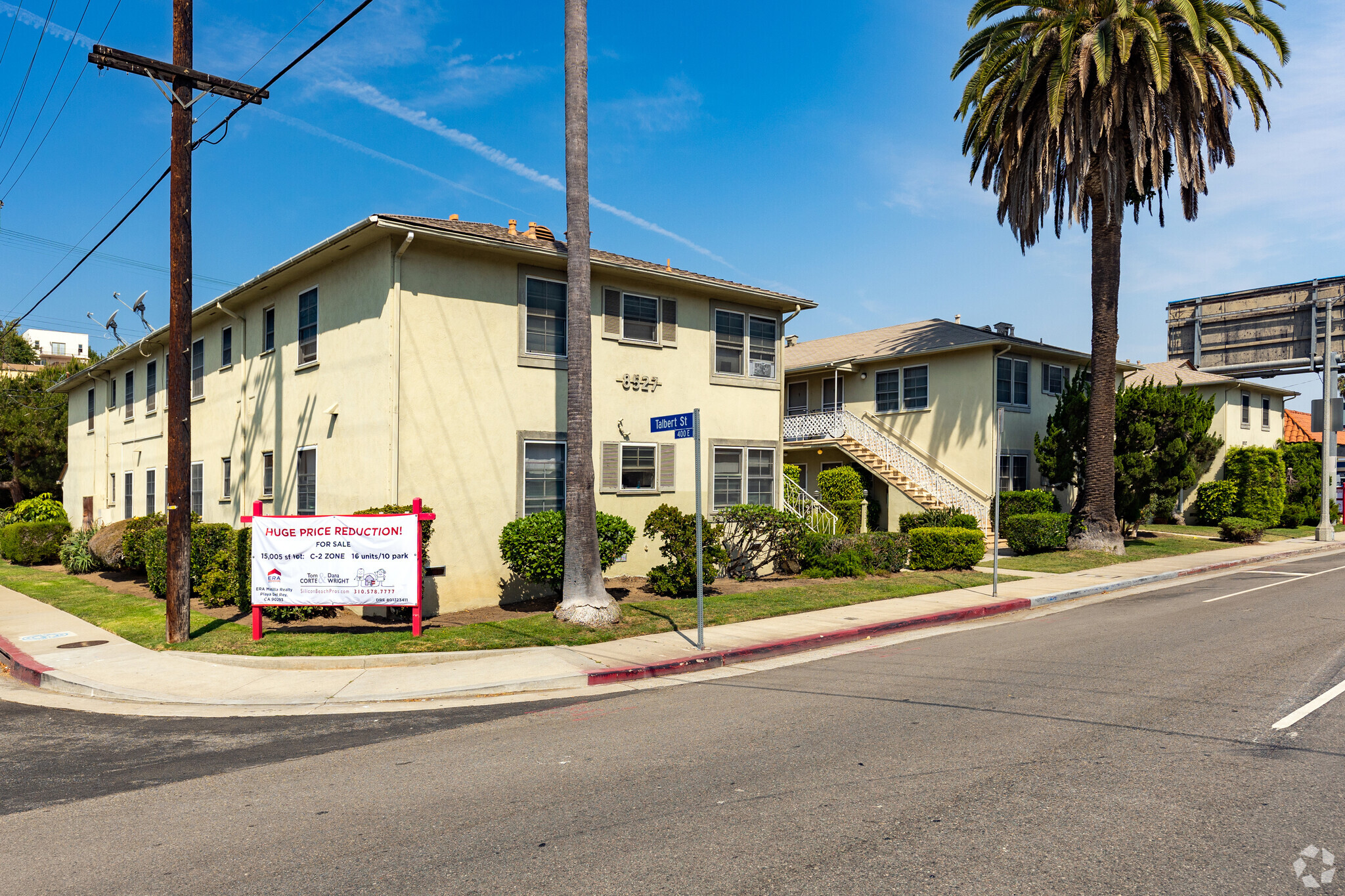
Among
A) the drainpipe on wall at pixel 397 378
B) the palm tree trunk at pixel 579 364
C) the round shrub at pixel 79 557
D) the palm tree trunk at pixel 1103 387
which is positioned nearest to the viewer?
the palm tree trunk at pixel 579 364

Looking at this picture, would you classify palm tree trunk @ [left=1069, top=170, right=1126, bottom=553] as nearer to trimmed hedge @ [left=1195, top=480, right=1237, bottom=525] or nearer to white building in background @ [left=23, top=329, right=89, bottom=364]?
trimmed hedge @ [left=1195, top=480, right=1237, bottom=525]

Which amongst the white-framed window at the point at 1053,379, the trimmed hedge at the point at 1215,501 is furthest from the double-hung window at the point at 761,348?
the trimmed hedge at the point at 1215,501

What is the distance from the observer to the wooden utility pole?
1158cm

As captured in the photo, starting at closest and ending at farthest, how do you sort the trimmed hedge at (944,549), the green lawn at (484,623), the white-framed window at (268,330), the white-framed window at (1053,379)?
1. the green lawn at (484,623)
2. the white-framed window at (268,330)
3. the trimmed hedge at (944,549)
4. the white-framed window at (1053,379)

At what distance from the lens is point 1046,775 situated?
18.9 feet

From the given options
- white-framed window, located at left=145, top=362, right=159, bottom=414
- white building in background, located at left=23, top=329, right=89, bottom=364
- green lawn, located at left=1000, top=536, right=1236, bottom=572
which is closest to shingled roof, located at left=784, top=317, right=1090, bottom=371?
green lawn, located at left=1000, top=536, right=1236, bottom=572

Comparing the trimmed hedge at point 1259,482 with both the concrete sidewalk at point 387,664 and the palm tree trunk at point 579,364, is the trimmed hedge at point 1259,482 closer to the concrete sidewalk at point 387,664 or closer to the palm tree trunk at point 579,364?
the concrete sidewalk at point 387,664

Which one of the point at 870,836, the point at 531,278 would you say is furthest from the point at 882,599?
the point at 870,836

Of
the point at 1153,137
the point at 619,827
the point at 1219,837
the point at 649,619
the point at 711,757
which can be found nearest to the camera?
the point at 1219,837

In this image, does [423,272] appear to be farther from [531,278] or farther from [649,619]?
[649,619]

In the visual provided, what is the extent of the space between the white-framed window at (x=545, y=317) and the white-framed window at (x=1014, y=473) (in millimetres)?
17892

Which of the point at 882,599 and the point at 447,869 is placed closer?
the point at 447,869

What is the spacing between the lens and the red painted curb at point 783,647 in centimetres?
978

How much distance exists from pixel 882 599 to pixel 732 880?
11.7 metres
